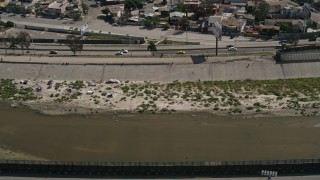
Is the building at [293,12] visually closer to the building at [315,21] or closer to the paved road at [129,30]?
the building at [315,21]

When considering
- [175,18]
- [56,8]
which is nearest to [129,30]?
[175,18]

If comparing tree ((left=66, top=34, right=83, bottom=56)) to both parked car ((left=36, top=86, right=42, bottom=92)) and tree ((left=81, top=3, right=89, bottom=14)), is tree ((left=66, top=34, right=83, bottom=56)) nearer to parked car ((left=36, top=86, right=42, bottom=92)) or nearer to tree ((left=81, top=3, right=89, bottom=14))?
parked car ((left=36, top=86, right=42, bottom=92))

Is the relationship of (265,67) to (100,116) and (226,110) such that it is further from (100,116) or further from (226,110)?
(100,116)

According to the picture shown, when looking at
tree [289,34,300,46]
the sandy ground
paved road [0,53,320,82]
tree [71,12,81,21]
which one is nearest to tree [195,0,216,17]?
tree [289,34,300,46]

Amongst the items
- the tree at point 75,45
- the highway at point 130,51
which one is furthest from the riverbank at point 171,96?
the highway at point 130,51

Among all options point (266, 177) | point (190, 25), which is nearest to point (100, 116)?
point (266, 177)

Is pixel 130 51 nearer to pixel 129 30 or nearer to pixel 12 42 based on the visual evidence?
pixel 129 30
